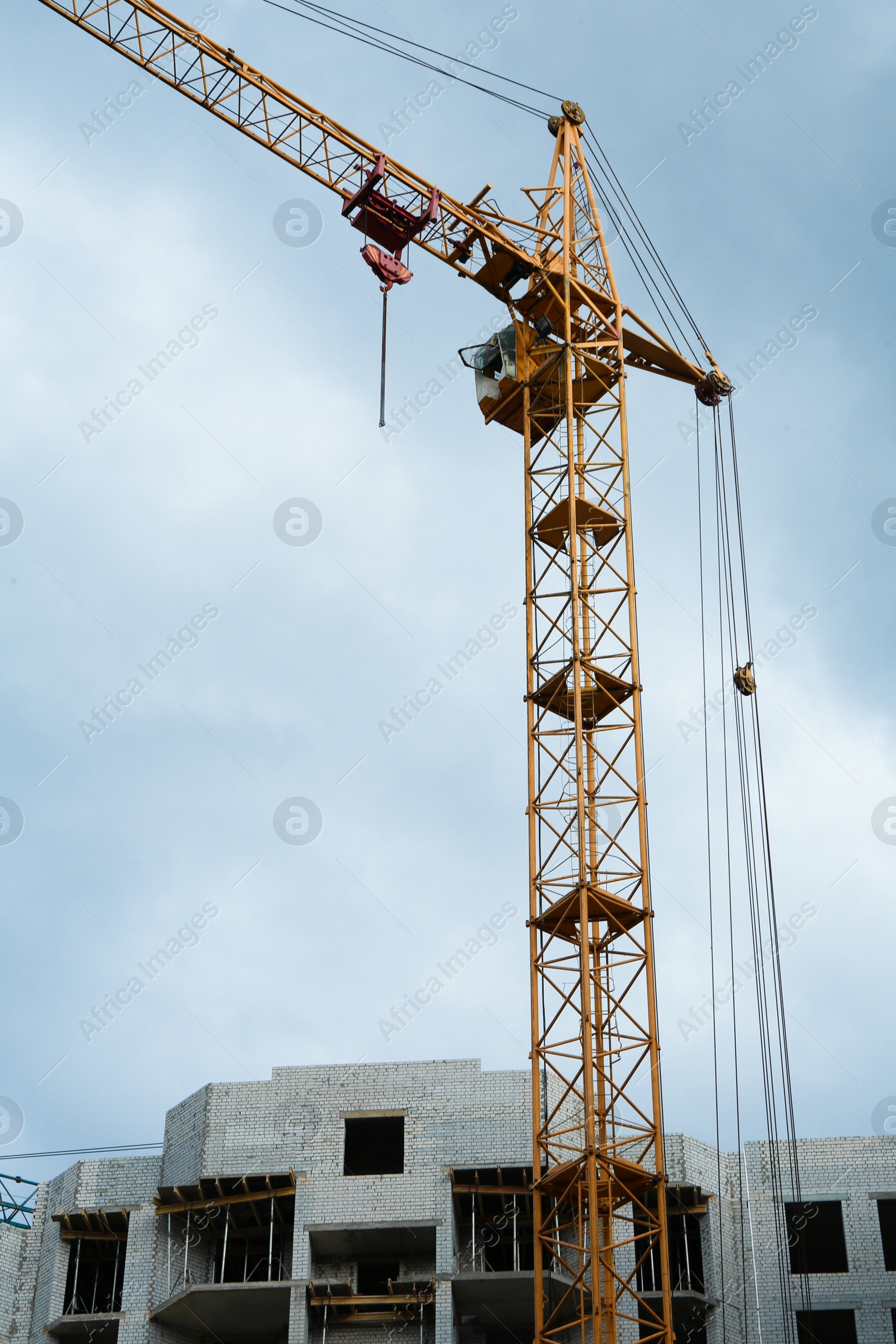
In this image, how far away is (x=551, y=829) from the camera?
1275 inches

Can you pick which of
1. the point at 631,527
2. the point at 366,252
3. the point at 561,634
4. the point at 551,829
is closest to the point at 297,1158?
the point at 551,829

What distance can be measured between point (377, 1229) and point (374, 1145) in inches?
107

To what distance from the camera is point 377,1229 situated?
3425cm

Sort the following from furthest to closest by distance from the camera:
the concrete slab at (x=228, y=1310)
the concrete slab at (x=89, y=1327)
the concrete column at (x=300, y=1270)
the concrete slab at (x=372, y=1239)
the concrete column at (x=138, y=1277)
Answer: the concrete slab at (x=89, y=1327)
the concrete column at (x=138, y=1277)
the concrete slab at (x=372, y=1239)
the concrete slab at (x=228, y=1310)
the concrete column at (x=300, y=1270)

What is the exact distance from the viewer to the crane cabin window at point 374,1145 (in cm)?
3625

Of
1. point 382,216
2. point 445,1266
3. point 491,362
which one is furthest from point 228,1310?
point 382,216

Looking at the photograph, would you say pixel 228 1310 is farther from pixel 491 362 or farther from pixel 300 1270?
pixel 491 362

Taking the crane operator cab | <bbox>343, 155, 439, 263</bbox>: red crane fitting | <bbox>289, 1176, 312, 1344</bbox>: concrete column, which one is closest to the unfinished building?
<bbox>289, 1176, 312, 1344</bbox>: concrete column

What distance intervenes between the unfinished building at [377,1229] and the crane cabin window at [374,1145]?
5 centimetres

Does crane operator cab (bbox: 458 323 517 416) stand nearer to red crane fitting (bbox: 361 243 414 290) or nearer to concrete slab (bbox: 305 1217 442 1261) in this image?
red crane fitting (bbox: 361 243 414 290)

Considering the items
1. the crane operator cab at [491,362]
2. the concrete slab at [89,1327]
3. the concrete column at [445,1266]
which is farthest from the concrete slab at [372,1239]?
the crane operator cab at [491,362]

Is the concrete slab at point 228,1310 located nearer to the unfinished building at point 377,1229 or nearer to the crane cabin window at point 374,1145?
the unfinished building at point 377,1229

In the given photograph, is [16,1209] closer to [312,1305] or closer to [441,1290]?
[312,1305]

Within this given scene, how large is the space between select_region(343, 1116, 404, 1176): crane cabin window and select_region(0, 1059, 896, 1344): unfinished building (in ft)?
0.15
